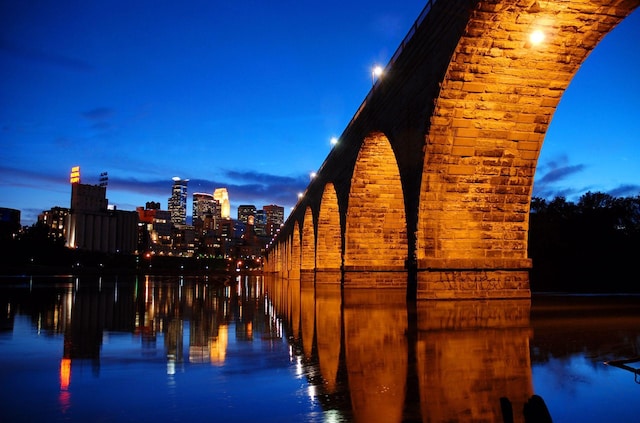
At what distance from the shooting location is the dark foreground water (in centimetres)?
463

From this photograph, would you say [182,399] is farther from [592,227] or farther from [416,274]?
[592,227]

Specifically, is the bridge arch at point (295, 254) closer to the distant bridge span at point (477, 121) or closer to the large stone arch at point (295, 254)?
the large stone arch at point (295, 254)

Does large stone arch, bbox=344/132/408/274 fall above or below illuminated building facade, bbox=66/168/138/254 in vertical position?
below

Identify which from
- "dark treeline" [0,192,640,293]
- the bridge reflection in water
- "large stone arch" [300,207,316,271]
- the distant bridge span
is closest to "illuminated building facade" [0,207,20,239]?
"large stone arch" [300,207,316,271]

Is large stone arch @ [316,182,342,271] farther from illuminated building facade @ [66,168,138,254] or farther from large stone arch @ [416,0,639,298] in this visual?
illuminated building facade @ [66,168,138,254]

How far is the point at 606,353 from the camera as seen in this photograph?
7.61 m

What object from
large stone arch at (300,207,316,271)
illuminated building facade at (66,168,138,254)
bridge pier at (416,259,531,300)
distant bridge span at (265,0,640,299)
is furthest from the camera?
illuminated building facade at (66,168,138,254)

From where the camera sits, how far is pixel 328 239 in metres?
41.4

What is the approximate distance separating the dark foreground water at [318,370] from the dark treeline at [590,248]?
28.7 m

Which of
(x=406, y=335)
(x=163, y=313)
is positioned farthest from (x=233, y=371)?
(x=163, y=313)

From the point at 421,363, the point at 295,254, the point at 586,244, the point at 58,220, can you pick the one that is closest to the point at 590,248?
the point at 586,244

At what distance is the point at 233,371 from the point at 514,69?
36.8 ft

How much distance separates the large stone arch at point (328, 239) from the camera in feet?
132

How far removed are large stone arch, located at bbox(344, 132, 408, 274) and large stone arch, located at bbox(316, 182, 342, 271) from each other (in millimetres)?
10327
